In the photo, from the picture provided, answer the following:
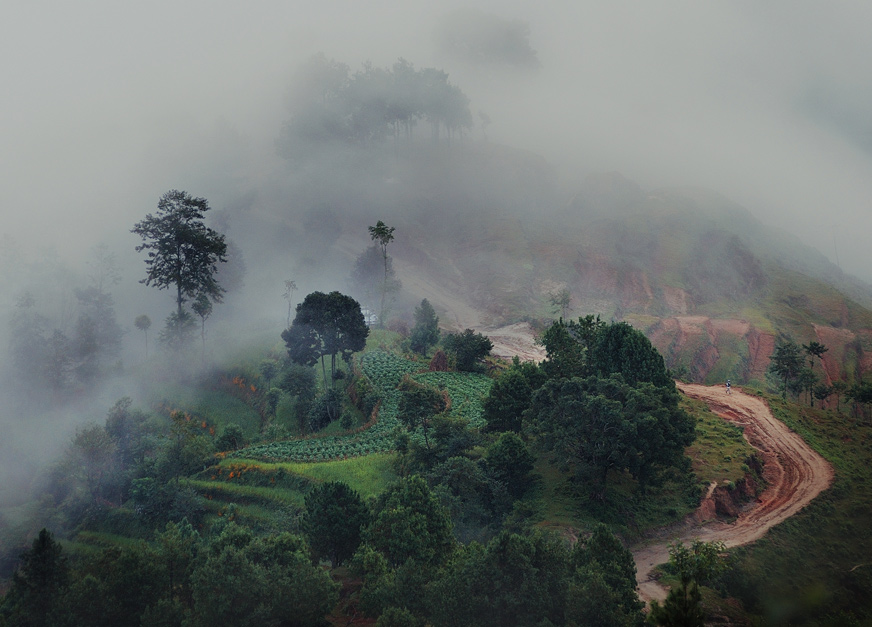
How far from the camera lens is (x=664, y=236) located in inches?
5094

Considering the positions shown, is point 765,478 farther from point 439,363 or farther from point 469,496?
point 439,363

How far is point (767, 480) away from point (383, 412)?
1205 inches

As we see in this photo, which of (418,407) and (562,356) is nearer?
(418,407)

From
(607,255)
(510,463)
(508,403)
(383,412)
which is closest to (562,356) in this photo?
(508,403)

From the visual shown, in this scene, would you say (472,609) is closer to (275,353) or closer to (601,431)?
(601,431)

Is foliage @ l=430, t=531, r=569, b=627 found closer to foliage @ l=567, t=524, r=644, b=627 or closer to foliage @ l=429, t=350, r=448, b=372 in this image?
foliage @ l=567, t=524, r=644, b=627

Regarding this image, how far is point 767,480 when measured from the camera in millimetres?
38875

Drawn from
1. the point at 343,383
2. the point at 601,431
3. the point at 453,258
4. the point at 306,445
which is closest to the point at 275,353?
the point at 343,383

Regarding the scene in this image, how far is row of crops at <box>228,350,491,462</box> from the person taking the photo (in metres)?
40.5

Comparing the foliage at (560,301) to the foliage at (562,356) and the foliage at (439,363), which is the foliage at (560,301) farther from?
the foliage at (562,356)

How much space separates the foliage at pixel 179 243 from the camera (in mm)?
Answer: 53812

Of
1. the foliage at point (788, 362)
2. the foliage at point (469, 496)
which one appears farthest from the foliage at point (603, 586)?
the foliage at point (788, 362)

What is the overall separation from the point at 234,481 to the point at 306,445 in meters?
6.33

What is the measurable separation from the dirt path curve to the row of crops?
17247mm
